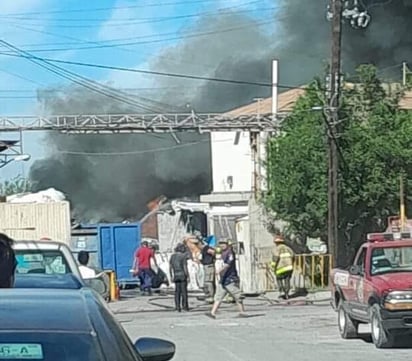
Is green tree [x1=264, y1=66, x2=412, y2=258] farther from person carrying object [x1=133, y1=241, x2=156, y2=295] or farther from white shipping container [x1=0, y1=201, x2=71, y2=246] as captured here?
white shipping container [x1=0, y1=201, x2=71, y2=246]

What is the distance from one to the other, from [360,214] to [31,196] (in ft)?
32.1

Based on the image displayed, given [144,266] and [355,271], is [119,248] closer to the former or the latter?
[144,266]

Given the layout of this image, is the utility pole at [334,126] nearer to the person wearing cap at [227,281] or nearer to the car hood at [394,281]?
the person wearing cap at [227,281]

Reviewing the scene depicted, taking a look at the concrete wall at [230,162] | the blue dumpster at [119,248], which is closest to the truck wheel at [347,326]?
the blue dumpster at [119,248]

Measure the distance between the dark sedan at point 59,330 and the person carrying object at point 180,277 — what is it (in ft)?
69.5

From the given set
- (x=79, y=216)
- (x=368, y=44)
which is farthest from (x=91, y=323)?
(x=79, y=216)

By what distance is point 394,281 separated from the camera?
1667 cm

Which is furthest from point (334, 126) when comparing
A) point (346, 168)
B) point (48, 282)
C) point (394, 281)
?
point (48, 282)

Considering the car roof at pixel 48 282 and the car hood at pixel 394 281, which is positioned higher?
the car roof at pixel 48 282

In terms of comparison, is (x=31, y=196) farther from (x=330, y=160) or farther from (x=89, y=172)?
(x=89, y=172)

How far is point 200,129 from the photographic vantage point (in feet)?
188

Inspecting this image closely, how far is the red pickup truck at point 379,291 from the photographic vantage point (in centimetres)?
1644

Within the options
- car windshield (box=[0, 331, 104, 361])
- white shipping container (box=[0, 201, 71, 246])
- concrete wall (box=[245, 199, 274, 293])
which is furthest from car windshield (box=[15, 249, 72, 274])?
concrete wall (box=[245, 199, 274, 293])

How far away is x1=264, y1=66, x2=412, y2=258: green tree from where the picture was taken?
3444 cm
